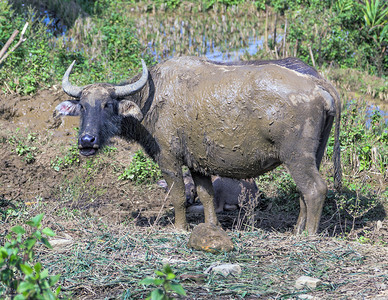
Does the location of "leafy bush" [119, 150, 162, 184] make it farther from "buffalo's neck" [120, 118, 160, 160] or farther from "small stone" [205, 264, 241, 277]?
"small stone" [205, 264, 241, 277]

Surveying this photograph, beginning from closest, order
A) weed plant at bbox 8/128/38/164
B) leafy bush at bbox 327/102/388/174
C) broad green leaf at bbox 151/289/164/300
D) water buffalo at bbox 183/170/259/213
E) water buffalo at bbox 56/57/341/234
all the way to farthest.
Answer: broad green leaf at bbox 151/289/164/300 → water buffalo at bbox 56/57/341/234 → water buffalo at bbox 183/170/259/213 → leafy bush at bbox 327/102/388/174 → weed plant at bbox 8/128/38/164

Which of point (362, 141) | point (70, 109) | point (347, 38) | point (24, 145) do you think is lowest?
point (24, 145)

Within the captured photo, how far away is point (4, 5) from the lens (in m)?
9.73

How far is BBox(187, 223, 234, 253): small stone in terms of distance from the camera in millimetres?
4469

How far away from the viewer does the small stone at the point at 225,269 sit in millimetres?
3992

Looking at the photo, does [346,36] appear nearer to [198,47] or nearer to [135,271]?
[198,47]

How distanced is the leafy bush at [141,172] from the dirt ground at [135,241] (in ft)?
0.38

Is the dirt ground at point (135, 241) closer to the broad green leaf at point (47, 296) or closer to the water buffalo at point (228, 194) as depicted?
the water buffalo at point (228, 194)

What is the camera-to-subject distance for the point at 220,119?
17.3 ft

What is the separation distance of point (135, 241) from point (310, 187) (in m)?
1.71

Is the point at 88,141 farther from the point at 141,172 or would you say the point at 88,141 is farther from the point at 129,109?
the point at 141,172

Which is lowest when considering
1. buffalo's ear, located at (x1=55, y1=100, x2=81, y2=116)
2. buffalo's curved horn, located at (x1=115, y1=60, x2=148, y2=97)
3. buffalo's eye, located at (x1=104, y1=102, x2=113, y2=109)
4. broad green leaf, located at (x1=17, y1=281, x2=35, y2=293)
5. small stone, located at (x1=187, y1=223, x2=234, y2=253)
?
small stone, located at (x1=187, y1=223, x2=234, y2=253)

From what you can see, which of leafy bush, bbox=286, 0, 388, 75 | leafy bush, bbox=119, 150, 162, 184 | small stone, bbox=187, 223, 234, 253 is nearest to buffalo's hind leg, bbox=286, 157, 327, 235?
small stone, bbox=187, 223, 234, 253

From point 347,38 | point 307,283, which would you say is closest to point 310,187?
point 307,283
